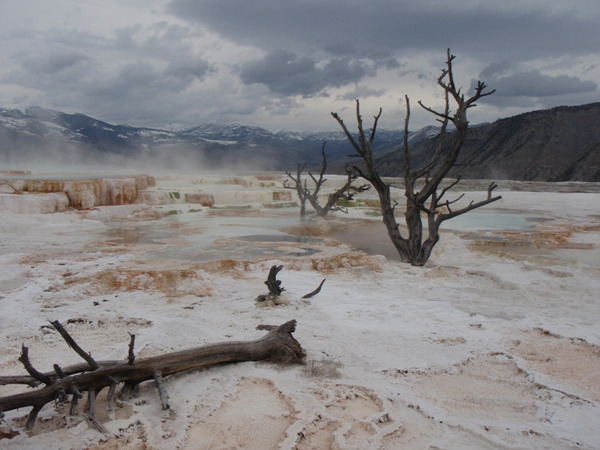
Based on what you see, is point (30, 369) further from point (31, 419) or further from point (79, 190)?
point (79, 190)

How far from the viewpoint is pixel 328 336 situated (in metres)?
3.35

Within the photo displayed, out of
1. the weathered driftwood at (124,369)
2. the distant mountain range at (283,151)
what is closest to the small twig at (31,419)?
the weathered driftwood at (124,369)

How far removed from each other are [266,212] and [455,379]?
11529 millimetres

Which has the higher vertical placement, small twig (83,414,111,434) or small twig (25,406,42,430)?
small twig (25,406,42,430)

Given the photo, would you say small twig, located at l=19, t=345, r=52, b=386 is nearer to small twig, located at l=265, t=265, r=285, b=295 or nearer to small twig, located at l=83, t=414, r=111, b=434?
small twig, located at l=83, t=414, r=111, b=434

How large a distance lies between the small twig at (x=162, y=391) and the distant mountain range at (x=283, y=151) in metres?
4.75

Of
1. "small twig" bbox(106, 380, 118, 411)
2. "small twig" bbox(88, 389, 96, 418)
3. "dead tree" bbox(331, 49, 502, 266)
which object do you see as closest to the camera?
"small twig" bbox(88, 389, 96, 418)

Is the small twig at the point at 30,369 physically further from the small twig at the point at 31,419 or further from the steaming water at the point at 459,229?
the steaming water at the point at 459,229

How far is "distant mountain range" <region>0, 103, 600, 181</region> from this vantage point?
39.8 meters

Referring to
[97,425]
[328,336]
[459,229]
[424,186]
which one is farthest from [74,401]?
[459,229]

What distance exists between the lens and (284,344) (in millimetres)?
2842

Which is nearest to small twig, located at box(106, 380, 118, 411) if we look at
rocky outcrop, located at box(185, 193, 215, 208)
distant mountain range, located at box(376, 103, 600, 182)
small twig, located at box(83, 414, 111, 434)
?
small twig, located at box(83, 414, 111, 434)

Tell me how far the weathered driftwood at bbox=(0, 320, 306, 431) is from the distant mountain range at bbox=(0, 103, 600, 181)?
13.3 ft

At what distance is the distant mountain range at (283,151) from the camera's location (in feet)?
131
